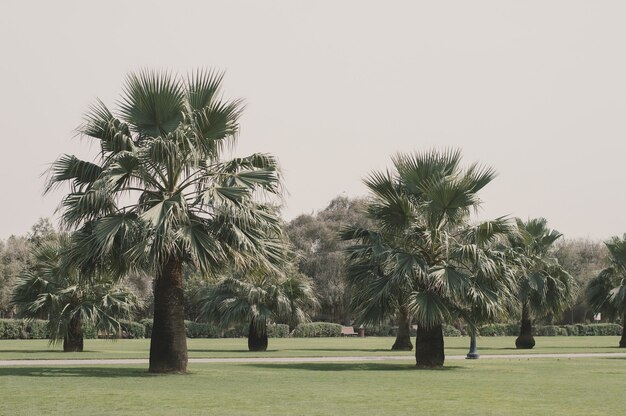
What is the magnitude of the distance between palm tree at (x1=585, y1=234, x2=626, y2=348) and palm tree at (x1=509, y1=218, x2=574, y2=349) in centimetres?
293

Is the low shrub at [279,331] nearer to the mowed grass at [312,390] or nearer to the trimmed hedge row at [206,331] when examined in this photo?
the trimmed hedge row at [206,331]

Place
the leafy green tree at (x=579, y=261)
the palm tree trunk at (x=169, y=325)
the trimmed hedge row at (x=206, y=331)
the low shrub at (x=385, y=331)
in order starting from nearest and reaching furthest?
the palm tree trunk at (x=169, y=325) < the trimmed hedge row at (x=206, y=331) < the low shrub at (x=385, y=331) < the leafy green tree at (x=579, y=261)

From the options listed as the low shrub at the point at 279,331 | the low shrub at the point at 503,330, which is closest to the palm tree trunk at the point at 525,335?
the low shrub at the point at 279,331

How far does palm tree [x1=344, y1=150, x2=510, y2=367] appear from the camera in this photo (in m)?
24.8

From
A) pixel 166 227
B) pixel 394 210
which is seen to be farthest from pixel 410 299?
pixel 166 227

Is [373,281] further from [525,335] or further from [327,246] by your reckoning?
[327,246]

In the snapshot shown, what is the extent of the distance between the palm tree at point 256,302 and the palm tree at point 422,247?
42.8ft

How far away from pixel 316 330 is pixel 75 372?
165ft

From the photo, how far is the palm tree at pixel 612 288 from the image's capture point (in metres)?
48.9

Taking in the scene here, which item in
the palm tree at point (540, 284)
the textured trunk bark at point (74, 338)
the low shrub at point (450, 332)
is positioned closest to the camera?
the textured trunk bark at point (74, 338)

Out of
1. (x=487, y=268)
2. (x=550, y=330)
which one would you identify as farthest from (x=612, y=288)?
(x=487, y=268)

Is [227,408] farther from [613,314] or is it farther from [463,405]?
[613,314]

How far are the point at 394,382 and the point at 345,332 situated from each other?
198 feet

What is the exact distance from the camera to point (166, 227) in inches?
814
